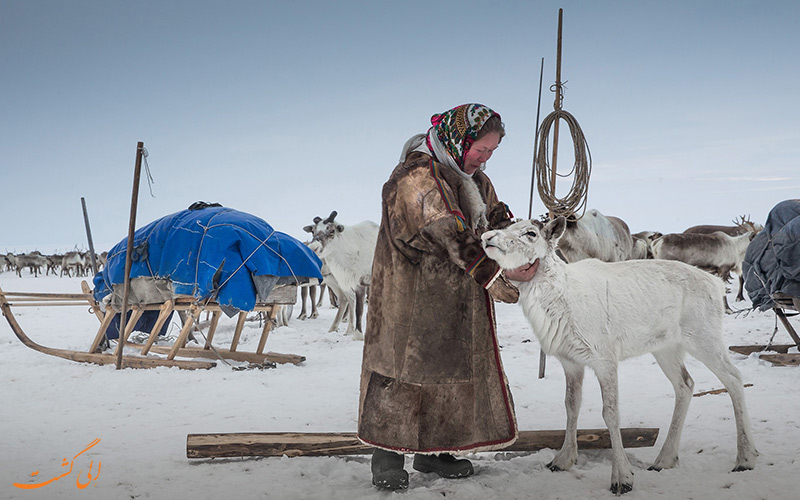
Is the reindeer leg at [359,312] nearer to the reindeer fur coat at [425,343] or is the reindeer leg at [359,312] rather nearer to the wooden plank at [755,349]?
the wooden plank at [755,349]

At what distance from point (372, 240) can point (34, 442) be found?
7.70m

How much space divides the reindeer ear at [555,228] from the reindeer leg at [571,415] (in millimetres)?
791

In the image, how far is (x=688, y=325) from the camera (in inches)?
139

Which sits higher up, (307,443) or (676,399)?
(676,399)

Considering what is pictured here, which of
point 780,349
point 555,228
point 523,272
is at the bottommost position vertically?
point 780,349

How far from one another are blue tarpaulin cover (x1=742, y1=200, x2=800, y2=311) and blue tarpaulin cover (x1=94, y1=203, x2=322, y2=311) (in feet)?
18.2

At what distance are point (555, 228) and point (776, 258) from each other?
4.81 metres

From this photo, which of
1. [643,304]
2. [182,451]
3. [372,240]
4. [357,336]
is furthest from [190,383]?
[372,240]

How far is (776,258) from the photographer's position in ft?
21.2

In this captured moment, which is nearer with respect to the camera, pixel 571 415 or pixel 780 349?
pixel 571 415

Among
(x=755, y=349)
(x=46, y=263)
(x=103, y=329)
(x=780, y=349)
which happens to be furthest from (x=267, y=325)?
(x=46, y=263)

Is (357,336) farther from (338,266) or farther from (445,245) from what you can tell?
(445,245)

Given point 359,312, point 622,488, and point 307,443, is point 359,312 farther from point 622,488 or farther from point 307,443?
point 622,488

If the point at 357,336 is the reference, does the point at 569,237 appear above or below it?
above
